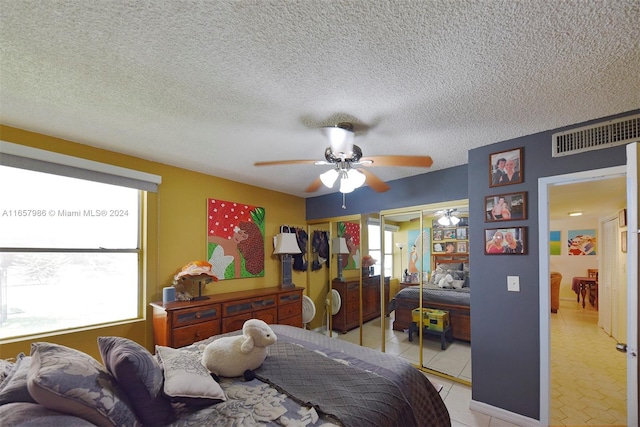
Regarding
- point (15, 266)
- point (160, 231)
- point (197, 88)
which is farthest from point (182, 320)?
point (197, 88)

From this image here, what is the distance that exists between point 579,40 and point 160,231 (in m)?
3.46

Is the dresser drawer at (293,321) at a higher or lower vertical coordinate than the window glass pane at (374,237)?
lower

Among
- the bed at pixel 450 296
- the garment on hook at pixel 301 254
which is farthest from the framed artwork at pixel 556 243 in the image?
the garment on hook at pixel 301 254

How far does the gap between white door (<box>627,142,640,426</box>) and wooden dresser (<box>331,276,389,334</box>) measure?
2713 millimetres

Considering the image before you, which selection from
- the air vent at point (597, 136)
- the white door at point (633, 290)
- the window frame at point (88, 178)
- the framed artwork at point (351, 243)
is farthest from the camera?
the framed artwork at point (351, 243)

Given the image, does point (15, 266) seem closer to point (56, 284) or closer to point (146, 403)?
point (56, 284)

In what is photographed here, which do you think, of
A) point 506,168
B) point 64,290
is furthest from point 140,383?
point 506,168

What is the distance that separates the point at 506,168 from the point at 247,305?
2.92m

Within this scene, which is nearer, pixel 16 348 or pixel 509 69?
pixel 509 69

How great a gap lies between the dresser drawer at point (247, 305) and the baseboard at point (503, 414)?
226cm

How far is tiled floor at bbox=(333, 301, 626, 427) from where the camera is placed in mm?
2320

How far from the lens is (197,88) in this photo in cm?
162

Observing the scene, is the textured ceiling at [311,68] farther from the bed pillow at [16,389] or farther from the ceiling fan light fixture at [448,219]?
the bed pillow at [16,389]

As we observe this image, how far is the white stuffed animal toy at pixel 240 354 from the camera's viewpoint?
158 centimetres
